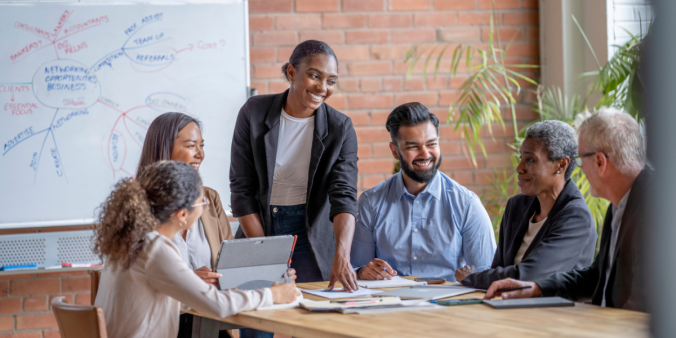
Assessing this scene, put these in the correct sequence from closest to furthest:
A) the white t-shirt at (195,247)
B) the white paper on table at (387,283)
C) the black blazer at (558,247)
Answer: the black blazer at (558,247), the white paper on table at (387,283), the white t-shirt at (195,247)

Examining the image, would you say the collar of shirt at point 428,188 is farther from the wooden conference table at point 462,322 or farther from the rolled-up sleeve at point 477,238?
the wooden conference table at point 462,322

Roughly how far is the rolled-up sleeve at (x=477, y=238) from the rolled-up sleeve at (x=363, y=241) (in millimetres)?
337

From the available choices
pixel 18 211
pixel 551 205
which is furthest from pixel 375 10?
pixel 18 211

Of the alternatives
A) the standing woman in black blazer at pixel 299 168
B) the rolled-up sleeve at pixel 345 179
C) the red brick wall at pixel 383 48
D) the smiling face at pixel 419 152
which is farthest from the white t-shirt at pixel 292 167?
the red brick wall at pixel 383 48

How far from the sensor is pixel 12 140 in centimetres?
275

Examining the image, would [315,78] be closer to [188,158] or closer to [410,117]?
[410,117]

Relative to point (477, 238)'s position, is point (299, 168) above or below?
above

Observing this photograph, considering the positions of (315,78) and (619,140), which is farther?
(315,78)

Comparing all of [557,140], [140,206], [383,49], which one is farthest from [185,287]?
[383,49]

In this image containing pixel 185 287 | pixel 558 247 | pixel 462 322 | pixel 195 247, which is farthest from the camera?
pixel 195 247

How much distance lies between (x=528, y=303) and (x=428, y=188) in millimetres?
799

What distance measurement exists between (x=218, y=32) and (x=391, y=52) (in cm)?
98

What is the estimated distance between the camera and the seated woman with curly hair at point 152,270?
140cm

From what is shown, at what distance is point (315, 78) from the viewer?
2.03m
